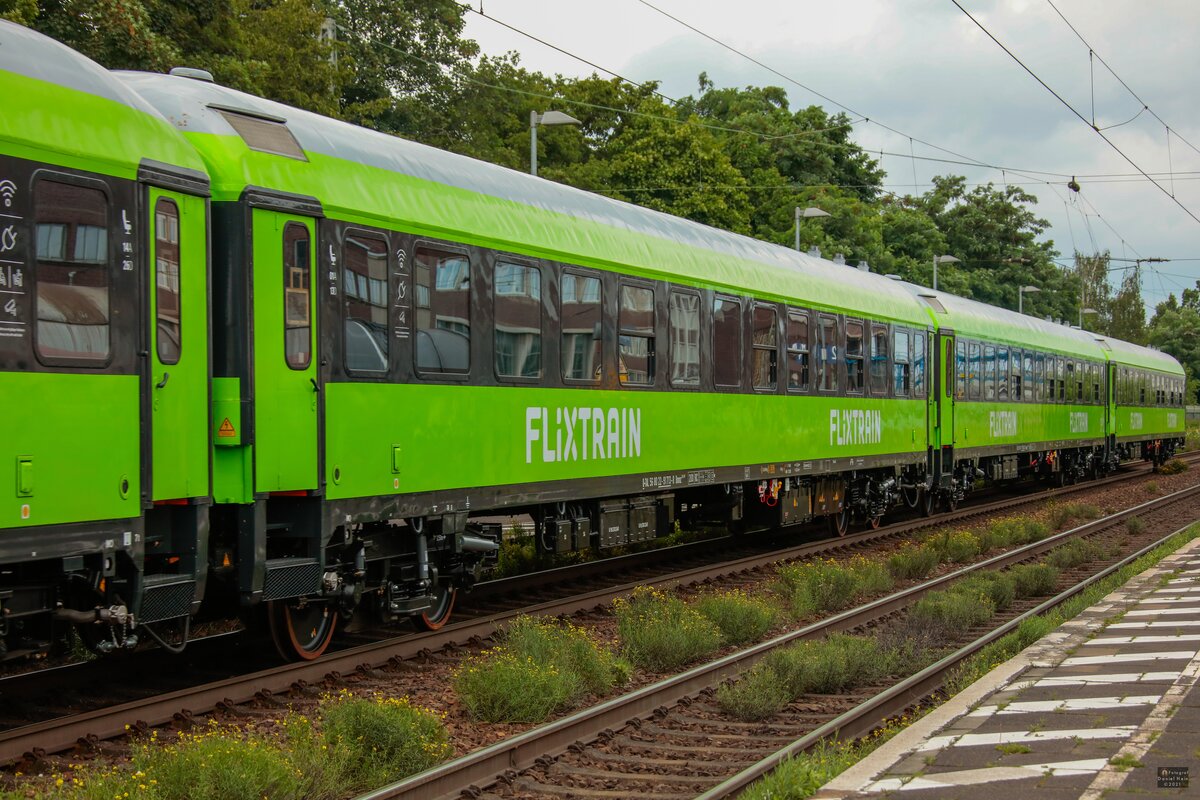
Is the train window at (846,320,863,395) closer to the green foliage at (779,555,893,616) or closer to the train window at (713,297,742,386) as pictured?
the train window at (713,297,742,386)

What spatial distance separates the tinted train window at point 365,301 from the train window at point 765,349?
733 centimetres

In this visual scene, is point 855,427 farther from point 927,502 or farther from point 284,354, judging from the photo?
point 284,354

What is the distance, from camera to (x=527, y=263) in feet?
38.3

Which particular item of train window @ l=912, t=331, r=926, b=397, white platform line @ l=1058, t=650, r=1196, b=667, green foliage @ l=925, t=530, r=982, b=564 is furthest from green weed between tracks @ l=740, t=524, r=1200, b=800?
train window @ l=912, t=331, r=926, b=397

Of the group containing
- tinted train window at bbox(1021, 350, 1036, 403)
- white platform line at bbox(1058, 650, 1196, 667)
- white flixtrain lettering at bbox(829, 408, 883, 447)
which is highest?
tinted train window at bbox(1021, 350, 1036, 403)

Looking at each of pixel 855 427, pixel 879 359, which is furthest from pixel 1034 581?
pixel 879 359

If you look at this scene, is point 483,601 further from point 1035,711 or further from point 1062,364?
point 1062,364

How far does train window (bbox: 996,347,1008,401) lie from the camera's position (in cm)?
2660

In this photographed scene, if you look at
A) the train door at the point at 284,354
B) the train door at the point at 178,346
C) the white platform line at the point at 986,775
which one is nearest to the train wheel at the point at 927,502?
the train door at the point at 284,354

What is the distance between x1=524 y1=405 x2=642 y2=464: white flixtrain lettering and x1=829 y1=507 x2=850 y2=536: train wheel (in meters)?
7.90

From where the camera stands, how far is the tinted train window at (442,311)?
33.5ft

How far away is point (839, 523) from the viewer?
20.7 m

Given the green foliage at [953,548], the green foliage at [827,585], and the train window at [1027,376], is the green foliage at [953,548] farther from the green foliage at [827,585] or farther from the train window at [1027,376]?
the train window at [1027,376]

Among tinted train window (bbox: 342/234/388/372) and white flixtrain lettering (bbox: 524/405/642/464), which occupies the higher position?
tinted train window (bbox: 342/234/388/372)
